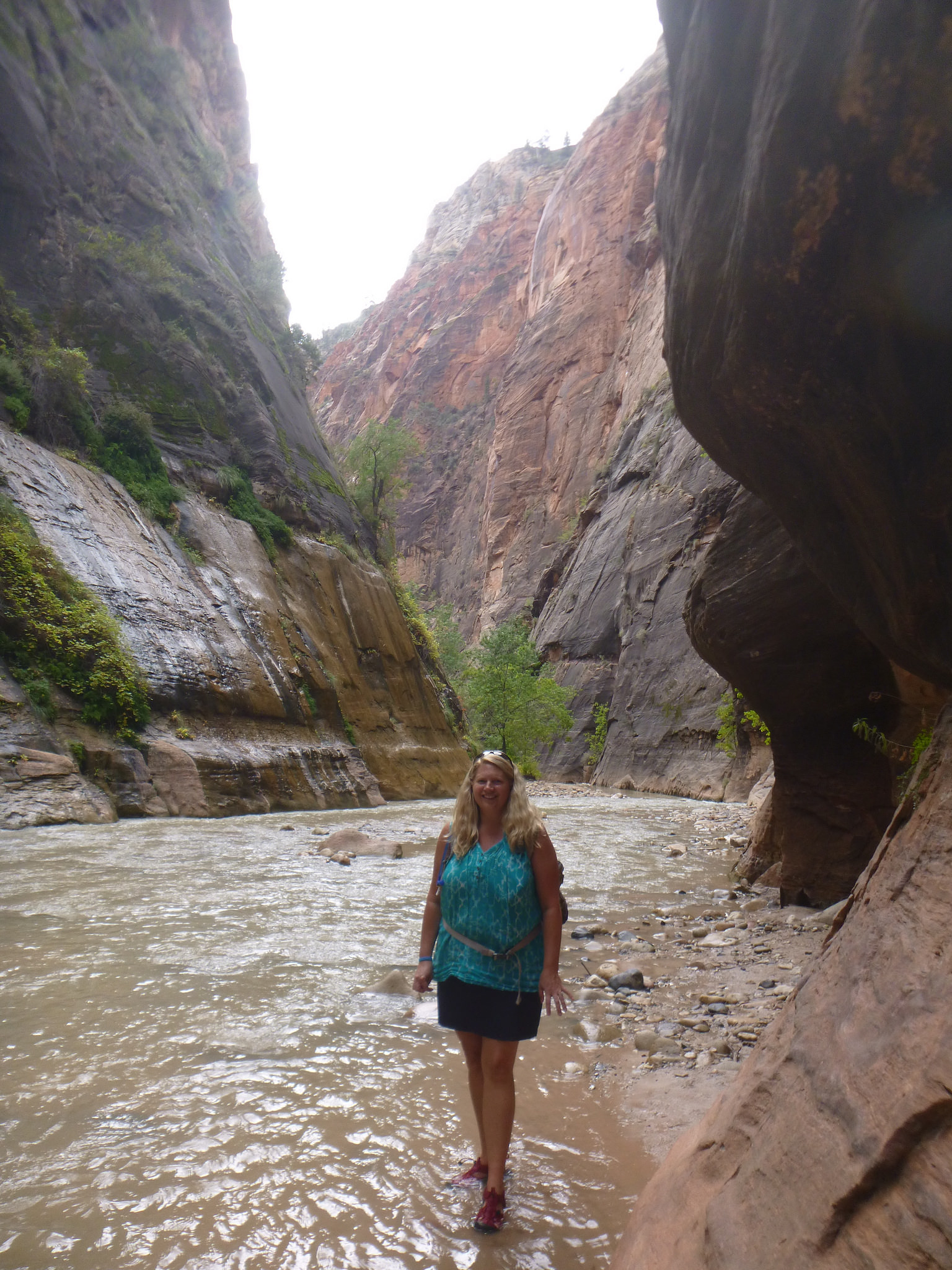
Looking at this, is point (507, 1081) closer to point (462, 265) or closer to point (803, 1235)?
point (803, 1235)

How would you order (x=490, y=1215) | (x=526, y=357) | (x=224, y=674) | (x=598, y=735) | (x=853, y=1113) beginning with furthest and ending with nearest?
(x=526, y=357) → (x=598, y=735) → (x=224, y=674) → (x=490, y=1215) → (x=853, y=1113)

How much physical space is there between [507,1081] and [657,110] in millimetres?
57069

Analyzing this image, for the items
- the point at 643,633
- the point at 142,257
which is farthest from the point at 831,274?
the point at 643,633

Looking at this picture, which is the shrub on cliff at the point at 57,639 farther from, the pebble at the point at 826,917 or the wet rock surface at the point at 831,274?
the wet rock surface at the point at 831,274

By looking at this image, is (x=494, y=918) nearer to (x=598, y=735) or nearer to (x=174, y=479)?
(x=174, y=479)

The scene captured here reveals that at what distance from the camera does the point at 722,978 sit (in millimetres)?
4691

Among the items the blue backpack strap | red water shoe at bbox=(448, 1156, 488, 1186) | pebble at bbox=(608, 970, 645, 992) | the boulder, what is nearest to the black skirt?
the blue backpack strap

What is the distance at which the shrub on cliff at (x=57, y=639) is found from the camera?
1156 cm

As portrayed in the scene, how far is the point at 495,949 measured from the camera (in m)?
2.61

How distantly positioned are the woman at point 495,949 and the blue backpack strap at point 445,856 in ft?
0.04

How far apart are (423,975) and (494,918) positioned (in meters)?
0.43

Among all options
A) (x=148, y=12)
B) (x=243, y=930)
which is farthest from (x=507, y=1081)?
(x=148, y=12)

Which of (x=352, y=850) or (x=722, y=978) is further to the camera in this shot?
(x=352, y=850)

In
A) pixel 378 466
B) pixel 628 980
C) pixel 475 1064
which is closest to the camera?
pixel 475 1064
